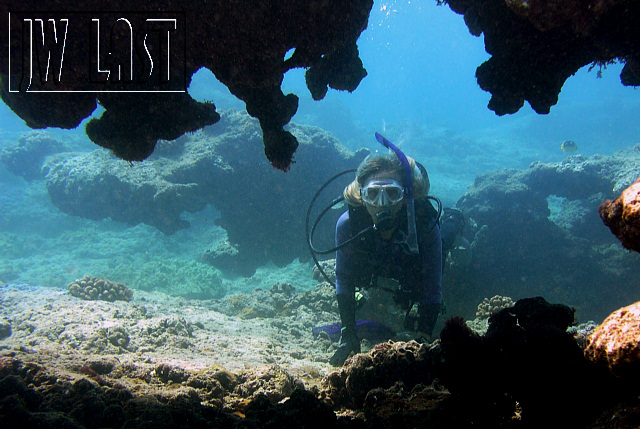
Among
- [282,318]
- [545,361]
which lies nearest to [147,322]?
[282,318]

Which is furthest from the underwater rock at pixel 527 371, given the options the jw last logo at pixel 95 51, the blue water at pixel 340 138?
the blue water at pixel 340 138

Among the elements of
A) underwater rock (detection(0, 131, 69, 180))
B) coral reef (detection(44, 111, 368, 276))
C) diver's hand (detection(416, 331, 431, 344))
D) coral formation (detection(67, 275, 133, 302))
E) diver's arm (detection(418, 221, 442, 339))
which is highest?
underwater rock (detection(0, 131, 69, 180))

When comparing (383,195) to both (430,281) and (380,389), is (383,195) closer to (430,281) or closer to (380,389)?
(430,281)

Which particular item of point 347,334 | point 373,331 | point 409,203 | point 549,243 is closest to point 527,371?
point 347,334

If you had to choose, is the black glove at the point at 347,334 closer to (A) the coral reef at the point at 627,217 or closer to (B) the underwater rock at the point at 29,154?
(A) the coral reef at the point at 627,217

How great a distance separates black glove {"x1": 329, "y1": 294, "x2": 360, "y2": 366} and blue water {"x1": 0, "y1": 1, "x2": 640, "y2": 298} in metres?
7.63

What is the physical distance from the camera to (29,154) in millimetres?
18984

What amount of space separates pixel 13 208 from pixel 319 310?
24.4 meters

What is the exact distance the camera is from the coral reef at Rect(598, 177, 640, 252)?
4.25ft

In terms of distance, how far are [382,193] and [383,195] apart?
0.11 feet

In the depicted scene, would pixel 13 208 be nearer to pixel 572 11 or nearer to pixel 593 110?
pixel 572 11

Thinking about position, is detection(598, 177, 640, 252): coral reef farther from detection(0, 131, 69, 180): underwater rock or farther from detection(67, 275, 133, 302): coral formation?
detection(0, 131, 69, 180): underwater rock

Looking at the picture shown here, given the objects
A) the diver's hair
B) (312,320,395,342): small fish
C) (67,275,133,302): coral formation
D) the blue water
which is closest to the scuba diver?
the diver's hair

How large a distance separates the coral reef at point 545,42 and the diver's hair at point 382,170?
2057mm
